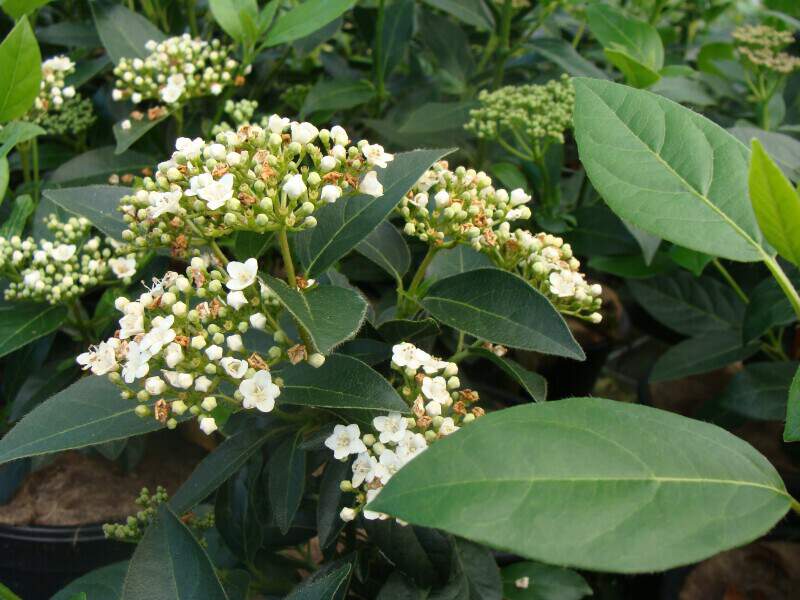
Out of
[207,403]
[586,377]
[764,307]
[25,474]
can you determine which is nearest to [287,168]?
[207,403]

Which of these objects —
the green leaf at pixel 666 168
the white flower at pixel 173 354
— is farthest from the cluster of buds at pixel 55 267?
the green leaf at pixel 666 168

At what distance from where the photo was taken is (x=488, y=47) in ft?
7.01

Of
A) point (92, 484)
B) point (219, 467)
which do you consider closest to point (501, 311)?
point (219, 467)

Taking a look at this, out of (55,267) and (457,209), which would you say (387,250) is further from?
(55,267)

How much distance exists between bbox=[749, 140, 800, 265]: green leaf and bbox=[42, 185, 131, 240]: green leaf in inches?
30.4

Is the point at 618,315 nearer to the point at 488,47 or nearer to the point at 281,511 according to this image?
the point at 488,47

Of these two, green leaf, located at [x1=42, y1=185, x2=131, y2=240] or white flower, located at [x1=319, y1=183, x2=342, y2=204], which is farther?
green leaf, located at [x1=42, y1=185, x2=131, y2=240]

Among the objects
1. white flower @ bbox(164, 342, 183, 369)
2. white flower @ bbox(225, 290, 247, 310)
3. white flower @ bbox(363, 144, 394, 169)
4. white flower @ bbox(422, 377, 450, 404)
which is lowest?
white flower @ bbox(422, 377, 450, 404)

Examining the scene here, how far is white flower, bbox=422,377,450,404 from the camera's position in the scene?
93 centimetres

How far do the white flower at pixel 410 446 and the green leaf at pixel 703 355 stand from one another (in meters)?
1.05

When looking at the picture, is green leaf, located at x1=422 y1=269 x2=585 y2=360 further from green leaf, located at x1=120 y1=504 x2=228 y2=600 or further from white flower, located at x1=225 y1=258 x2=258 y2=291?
green leaf, located at x1=120 y1=504 x2=228 y2=600

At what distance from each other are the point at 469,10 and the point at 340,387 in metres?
1.31

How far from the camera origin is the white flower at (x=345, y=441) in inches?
36.2

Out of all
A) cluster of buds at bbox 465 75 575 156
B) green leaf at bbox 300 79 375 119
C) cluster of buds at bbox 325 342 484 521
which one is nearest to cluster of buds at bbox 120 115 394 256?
cluster of buds at bbox 325 342 484 521
